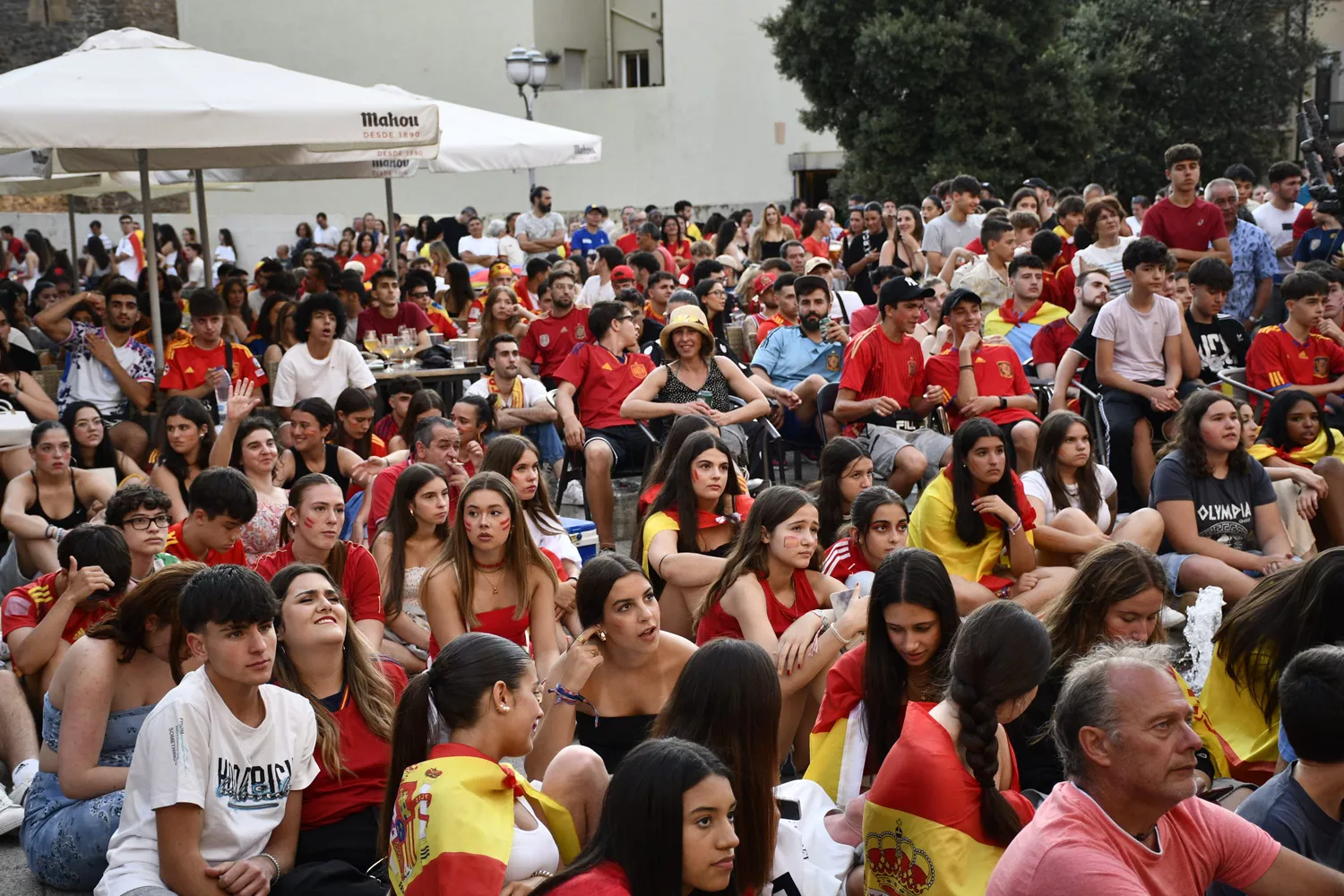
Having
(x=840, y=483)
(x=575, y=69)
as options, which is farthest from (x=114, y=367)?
(x=575, y=69)

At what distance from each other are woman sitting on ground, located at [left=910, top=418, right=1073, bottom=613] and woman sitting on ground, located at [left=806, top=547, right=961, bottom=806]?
1788 millimetres

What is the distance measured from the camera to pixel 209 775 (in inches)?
143

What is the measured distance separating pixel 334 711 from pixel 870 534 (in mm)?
2083

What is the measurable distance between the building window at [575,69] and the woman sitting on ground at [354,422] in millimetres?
24508

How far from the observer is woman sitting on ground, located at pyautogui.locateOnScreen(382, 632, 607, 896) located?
3012mm

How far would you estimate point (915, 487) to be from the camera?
26.1 feet

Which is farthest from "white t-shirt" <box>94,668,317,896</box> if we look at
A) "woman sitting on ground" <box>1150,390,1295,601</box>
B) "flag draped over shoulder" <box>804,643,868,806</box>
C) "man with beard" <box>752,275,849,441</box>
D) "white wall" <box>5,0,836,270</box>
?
"white wall" <box>5,0,836,270</box>

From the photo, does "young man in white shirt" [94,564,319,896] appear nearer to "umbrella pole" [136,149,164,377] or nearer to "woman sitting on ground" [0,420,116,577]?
"woman sitting on ground" [0,420,116,577]

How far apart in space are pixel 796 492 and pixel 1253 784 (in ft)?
5.57

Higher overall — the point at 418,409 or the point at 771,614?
the point at 418,409

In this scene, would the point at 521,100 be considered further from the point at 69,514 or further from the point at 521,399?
the point at 69,514

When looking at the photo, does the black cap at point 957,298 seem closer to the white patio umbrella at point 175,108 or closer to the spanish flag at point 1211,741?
→ the white patio umbrella at point 175,108

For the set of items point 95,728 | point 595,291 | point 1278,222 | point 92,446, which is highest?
point 1278,222

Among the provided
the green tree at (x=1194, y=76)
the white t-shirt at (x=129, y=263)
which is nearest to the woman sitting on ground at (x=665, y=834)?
the white t-shirt at (x=129, y=263)
